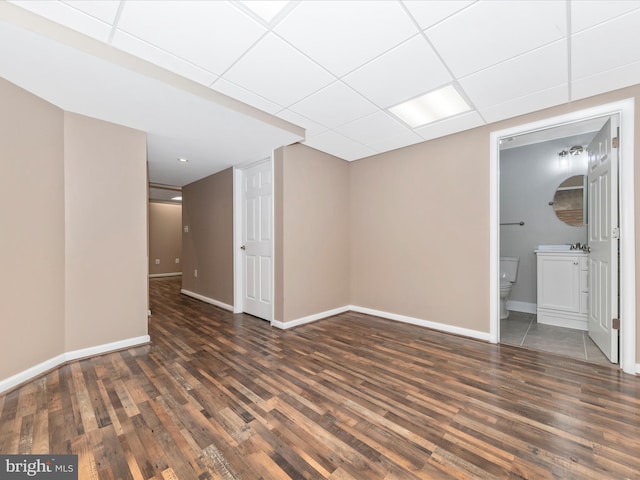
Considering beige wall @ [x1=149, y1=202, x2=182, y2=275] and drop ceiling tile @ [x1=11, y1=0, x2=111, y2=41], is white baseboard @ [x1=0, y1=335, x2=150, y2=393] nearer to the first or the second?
drop ceiling tile @ [x1=11, y1=0, x2=111, y2=41]

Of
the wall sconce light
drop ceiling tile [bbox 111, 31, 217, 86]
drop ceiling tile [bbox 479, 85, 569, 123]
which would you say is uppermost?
drop ceiling tile [bbox 479, 85, 569, 123]

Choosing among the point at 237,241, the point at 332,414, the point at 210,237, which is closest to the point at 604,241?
the point at 332,414

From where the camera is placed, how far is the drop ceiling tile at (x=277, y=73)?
73.0 inches

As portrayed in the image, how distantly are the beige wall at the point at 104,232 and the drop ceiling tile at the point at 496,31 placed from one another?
9.91ft

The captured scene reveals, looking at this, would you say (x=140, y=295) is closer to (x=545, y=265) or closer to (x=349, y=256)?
(x=349, y=256)

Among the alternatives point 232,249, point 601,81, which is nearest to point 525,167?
point 601,81

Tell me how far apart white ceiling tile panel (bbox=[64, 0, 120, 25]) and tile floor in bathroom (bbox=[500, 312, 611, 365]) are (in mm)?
4221

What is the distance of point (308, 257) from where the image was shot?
3883 mm

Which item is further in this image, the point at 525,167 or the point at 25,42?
the point at 525,167

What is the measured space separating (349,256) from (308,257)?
2.88ft

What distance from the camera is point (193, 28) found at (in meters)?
1.65

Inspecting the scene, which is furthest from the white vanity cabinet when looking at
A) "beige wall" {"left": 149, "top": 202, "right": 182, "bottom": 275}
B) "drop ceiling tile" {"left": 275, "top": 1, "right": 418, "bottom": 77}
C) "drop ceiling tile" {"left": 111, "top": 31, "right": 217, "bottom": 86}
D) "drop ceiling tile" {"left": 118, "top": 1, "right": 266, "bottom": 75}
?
"beige wall" {"left": 149, "top": 202, "right": 182, "bottom": 275}
